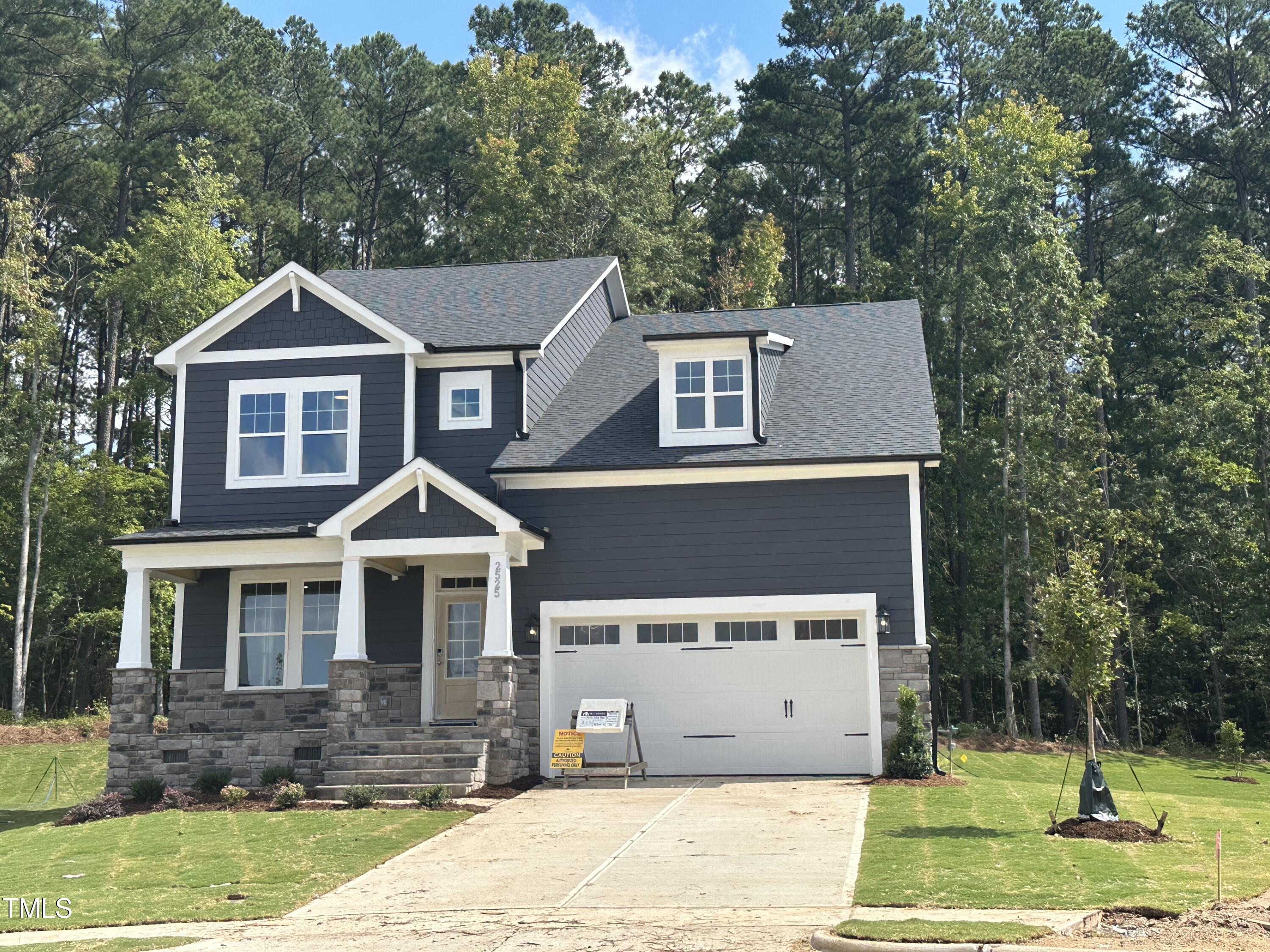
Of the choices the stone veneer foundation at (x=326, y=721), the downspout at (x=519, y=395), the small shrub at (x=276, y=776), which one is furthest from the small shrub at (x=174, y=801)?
the downspout at (x=519, y=395)

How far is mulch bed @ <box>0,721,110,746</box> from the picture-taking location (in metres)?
27.4

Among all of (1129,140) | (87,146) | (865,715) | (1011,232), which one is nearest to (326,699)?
(865,715)

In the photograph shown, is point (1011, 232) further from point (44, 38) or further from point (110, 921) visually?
point (44, 38)

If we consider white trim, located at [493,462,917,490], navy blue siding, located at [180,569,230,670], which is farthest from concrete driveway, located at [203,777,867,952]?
navy blue siding, located at [180,569,230,670]

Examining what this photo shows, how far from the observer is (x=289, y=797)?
54.6 ft

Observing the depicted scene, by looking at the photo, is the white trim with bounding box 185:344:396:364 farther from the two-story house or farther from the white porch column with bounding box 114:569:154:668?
the white porch column with bounding box 114:569:154:668

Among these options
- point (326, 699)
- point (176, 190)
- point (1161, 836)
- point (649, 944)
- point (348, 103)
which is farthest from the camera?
point (348, 103)

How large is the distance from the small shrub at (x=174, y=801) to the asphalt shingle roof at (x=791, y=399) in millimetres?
6439

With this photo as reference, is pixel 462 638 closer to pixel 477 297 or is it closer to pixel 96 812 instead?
pixel 96 812

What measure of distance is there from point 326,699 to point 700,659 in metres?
5.94

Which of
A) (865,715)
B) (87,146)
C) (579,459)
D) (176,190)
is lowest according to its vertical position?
(865,715)

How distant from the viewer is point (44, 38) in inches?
1619

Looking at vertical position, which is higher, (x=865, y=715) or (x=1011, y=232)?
(x=1011, y=232)

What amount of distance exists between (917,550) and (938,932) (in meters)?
10.6
